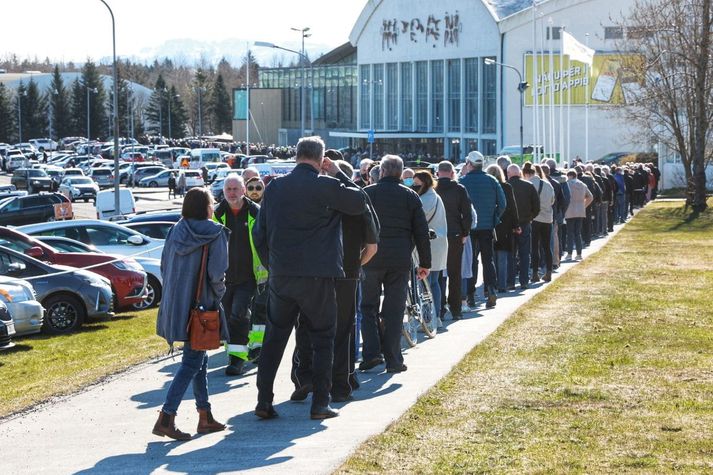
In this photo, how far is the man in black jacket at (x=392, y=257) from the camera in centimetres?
1116

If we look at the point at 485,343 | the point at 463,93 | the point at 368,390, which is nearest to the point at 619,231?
the point at 485,343

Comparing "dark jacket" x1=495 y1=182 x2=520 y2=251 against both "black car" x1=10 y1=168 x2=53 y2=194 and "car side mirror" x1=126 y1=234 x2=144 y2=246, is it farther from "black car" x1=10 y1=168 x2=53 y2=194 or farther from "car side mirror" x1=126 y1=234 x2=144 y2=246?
"black car" x1=10 y1=168 x2=53 y2=194

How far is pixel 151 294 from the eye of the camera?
20922mm

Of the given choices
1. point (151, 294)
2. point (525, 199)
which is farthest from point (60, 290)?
point (525, 199)

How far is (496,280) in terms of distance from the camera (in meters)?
17.8

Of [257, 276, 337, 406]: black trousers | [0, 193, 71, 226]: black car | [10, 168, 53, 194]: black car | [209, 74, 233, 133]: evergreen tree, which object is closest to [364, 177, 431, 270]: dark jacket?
[257, 276, 337, 406]: black trousers

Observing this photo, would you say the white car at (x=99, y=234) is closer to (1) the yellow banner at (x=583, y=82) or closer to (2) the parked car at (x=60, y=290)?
(2) the parked car at (x=60, y=290)

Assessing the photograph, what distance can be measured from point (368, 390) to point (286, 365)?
1.77m

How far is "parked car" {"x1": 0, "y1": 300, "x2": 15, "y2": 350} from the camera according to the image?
49.5 feet

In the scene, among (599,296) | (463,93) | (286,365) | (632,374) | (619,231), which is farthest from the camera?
(463,93)

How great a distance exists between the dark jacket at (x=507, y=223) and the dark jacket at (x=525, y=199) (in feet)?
3.02

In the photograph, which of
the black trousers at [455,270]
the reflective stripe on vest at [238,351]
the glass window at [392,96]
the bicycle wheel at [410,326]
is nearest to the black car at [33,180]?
the glass window at [392,96]

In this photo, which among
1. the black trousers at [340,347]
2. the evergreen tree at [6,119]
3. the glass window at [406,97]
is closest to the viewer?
the black trousers at [340,347]

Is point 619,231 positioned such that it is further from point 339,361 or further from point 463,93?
point 463,93
